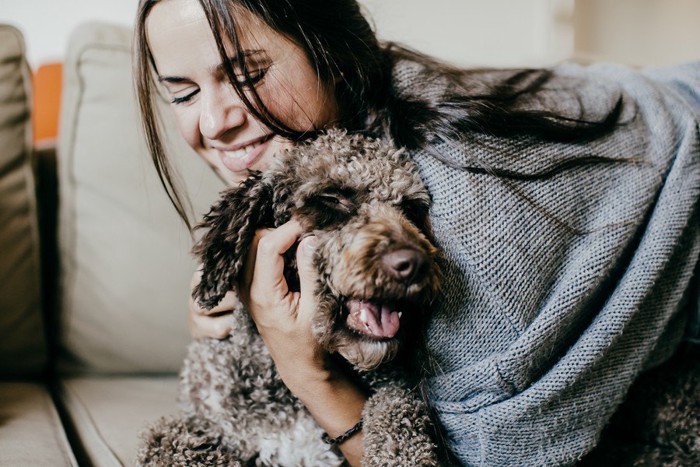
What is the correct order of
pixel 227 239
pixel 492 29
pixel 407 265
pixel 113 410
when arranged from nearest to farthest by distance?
pixel 407 265, pixel 227 239, pixel 113 410, pixel 492 29

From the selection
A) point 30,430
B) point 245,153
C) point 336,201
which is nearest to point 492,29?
point 245,153

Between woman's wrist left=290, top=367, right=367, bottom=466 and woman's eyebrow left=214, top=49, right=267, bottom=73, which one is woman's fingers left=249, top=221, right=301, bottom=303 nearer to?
woman's wrist left=290, top=367, right=367, bottom=466

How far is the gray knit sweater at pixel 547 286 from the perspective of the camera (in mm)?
935

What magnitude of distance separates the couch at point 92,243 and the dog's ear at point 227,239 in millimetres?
556

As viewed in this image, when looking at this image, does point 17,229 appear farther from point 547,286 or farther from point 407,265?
point 547,286

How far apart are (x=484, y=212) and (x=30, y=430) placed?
873 mm

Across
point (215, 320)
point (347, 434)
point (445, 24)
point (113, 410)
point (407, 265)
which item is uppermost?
point (445, 24)

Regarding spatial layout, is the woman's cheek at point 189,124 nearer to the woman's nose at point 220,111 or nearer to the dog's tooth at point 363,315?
the woman's nose at point 220,111

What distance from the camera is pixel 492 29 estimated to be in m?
2.79

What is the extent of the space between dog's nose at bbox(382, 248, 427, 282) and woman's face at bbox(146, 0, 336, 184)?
0.38 m

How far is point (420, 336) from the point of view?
3.18 feet

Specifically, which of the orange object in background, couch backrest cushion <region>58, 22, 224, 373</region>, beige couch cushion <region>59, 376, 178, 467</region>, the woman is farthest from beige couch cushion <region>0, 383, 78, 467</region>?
the orange object in background

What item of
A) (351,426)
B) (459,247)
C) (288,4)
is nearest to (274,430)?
(351,426)

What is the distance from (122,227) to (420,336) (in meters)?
0.87
